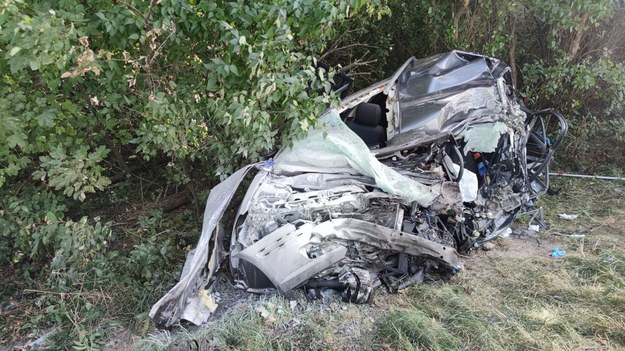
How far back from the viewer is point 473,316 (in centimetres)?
292

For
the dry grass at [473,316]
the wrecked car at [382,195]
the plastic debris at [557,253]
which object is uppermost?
the wrecked car at [382,195]

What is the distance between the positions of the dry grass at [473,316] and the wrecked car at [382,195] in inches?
6.5

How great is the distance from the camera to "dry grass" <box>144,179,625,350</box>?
2686 mm

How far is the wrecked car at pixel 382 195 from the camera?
116 inches

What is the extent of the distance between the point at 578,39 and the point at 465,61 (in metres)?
2.16

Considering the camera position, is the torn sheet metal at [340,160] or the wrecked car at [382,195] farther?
the torn sheet metal at [340,160]

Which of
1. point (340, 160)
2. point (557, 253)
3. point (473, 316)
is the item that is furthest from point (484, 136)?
point (473, 316)

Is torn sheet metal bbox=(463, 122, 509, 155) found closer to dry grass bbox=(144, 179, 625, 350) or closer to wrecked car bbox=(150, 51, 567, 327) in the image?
wrecked car bbox=(150, 51, 567, 327)

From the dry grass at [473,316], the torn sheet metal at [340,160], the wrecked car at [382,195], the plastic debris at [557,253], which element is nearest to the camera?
the dry grass at [473,316]

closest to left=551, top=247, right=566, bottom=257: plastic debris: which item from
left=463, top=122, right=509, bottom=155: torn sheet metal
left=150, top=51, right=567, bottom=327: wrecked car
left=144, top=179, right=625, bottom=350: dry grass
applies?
left=144, top=179, right=625, bottom=350: dry grass

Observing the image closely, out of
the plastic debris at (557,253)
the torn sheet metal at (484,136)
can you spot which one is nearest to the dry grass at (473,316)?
the plastic debris at (557,253)

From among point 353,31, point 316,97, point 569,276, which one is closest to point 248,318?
point 316,97

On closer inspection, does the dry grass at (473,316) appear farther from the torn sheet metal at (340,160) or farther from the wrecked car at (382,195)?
the torn sheet metal at (340,160)

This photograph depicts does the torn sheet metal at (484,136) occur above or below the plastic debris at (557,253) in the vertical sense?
above
